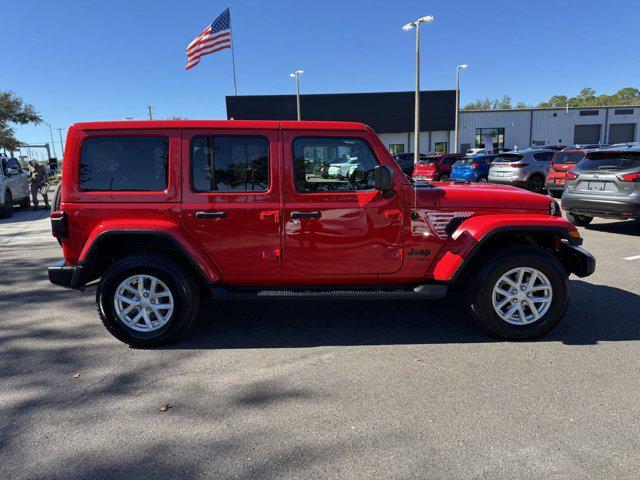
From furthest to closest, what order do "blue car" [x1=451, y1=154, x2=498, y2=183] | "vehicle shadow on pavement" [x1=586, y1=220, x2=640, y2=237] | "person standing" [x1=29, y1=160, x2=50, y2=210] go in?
"blue car" [x1=451, y1=154, x2=498, y2=183], "person standing" [x1=29, y1=160, x2=50, y2=210], "vehicle shadow on pavement" [x1=586, y1=220, x2=640, y2=237]

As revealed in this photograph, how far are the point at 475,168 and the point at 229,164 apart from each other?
15878 millimetres

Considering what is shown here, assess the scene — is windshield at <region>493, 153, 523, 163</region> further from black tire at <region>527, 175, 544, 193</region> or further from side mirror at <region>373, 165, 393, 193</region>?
side mirror at <region>373, 165, 393, 193</region>

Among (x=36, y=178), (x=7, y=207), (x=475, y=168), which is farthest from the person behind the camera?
(x=475, y=168)

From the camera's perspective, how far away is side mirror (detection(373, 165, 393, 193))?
12.2 ft

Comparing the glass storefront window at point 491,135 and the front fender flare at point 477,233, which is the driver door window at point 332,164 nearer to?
the front fender flare at point 477,233

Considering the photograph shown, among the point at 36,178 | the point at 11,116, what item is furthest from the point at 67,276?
the point at 11,116

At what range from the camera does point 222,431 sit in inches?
109

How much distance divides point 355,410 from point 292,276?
4.68ft

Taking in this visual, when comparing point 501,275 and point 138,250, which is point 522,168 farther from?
point 138,250

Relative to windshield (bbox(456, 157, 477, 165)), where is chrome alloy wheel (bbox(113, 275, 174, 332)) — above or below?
below

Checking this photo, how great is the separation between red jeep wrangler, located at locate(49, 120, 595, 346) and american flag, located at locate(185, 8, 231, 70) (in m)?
13.9

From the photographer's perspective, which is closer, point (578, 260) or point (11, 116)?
point (578, 260)

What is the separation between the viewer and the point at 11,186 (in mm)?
14516

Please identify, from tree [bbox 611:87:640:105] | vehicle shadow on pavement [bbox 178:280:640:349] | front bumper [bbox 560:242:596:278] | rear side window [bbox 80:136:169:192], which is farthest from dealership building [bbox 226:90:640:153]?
tree [bbox 611:87:640:105]
